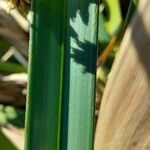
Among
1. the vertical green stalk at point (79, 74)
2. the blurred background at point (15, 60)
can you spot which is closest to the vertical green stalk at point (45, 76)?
the vertical green stalk at point (79, 74)

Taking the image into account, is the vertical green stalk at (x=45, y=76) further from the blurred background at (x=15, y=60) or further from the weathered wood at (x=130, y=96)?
the blurred background at (x=15, y=60)

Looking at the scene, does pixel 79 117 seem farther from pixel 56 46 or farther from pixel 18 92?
pixel 18 92

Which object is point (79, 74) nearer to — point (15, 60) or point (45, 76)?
point (45, 76)

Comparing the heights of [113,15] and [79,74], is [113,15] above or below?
above

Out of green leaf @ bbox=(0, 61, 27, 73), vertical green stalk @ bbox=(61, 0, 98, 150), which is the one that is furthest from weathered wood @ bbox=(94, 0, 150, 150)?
green leaf @ bbox=(0, 61, 27, 73)

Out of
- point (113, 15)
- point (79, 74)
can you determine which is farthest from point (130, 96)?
point (113, 15)

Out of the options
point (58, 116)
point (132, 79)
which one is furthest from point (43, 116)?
point (132, 79)

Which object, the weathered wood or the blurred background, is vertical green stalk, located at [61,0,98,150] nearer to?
the weathered wood
